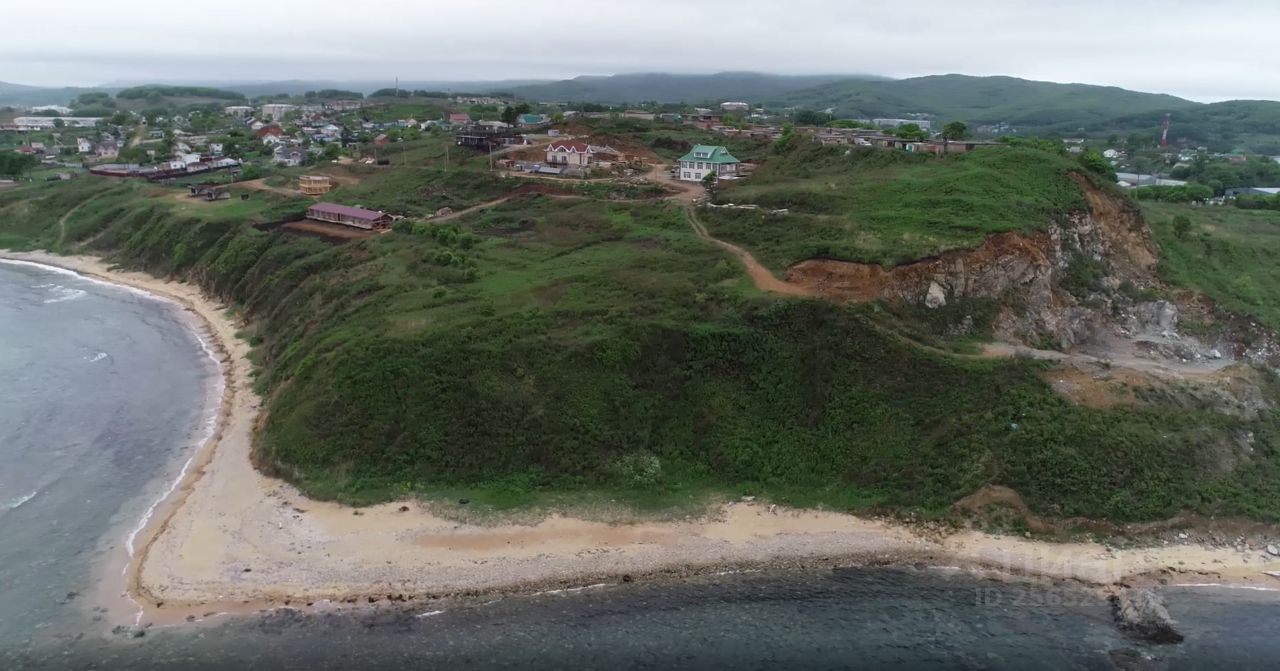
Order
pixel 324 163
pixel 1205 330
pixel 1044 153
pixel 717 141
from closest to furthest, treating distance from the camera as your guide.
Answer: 1. pixel 1205 330
2. pixel 1044 153
3. pixel 717 141
4. pixel 324 163

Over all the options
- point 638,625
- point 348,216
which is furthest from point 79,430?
point 638,625

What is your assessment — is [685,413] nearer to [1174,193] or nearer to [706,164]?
[706,164]

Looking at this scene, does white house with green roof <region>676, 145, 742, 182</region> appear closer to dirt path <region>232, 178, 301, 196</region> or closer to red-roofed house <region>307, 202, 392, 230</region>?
red-roofed house <region>307, 202, 392, 230</region>

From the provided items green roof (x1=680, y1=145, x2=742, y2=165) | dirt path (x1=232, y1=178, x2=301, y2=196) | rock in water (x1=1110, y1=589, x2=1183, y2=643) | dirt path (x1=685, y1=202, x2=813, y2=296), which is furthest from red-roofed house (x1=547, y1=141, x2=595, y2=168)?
rock in water (x1=1110, y1=589, x2=1183, y2=643)

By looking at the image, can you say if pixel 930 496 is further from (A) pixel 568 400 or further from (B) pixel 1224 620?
(A) pixel 568 400

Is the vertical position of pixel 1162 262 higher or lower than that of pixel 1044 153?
lower

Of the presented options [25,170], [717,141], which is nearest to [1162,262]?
[717,141]
